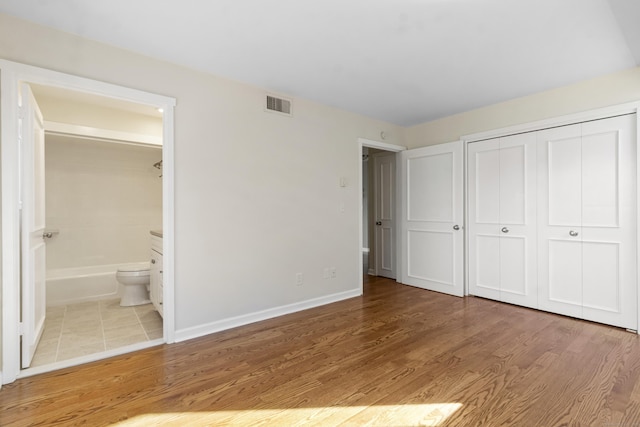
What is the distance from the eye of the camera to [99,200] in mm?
4363

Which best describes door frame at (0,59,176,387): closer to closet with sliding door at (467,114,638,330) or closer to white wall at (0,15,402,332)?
white wall at (0,15,402,332)

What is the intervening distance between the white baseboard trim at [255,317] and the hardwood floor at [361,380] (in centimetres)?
10

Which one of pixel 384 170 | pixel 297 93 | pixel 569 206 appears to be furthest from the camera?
pixel 384 170

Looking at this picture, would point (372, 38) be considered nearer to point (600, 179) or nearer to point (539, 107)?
point (539, 107)

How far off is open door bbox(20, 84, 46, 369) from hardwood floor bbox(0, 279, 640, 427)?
0.38m

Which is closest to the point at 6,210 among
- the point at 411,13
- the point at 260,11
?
the point at 260,11

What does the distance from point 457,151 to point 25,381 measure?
4.61 metres

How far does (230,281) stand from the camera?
9.68 feet

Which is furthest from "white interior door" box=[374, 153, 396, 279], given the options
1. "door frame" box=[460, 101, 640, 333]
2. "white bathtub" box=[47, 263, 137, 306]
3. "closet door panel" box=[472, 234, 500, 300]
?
"white bathtub" box=[47, 263, 137, 306]

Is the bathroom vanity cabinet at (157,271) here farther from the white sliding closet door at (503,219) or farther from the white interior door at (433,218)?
the white sliding closet door at (503,219)

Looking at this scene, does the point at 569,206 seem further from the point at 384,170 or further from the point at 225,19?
the point at 225,19

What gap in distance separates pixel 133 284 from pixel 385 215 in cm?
373

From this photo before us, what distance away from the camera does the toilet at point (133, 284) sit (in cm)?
355

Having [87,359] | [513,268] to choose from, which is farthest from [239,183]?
[513,268]
